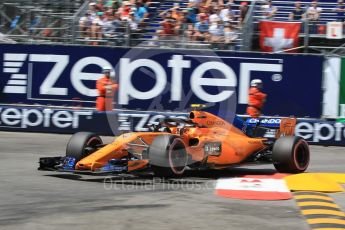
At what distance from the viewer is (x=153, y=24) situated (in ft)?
67.9

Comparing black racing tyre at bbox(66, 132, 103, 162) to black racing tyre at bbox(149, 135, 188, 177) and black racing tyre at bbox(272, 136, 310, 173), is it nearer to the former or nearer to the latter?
black racing tyre at bbox(149, 135, 188, 177)

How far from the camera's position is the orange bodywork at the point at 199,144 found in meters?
9.97

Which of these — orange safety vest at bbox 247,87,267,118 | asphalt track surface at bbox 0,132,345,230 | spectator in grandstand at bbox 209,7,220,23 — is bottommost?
asphalt track surface at bbox 0,132,345,230

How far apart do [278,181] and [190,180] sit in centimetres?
143

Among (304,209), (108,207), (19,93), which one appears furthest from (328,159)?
(19,93)

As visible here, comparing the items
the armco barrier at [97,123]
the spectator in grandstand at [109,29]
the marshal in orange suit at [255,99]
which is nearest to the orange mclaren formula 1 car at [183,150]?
the marshal in orange suit at [255,99]

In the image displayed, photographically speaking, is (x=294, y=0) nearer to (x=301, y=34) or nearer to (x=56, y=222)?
(x=301, y=34)

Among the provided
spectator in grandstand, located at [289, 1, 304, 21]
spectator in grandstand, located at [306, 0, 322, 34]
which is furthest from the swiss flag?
spectator in grandstand, located at [289, 1, 304, 21]

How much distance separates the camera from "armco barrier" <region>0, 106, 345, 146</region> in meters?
16.9

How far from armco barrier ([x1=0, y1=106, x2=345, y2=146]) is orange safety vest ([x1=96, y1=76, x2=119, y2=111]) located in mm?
216

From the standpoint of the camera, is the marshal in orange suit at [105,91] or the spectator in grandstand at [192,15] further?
the spectator in grandstand at [192,15]

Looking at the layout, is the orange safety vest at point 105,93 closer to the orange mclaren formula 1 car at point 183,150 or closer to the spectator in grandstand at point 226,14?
the spectator in grandstand at point 226,14

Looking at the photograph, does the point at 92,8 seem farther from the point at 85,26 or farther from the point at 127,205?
the point at 127,205

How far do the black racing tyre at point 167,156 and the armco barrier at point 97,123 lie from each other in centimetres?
730
